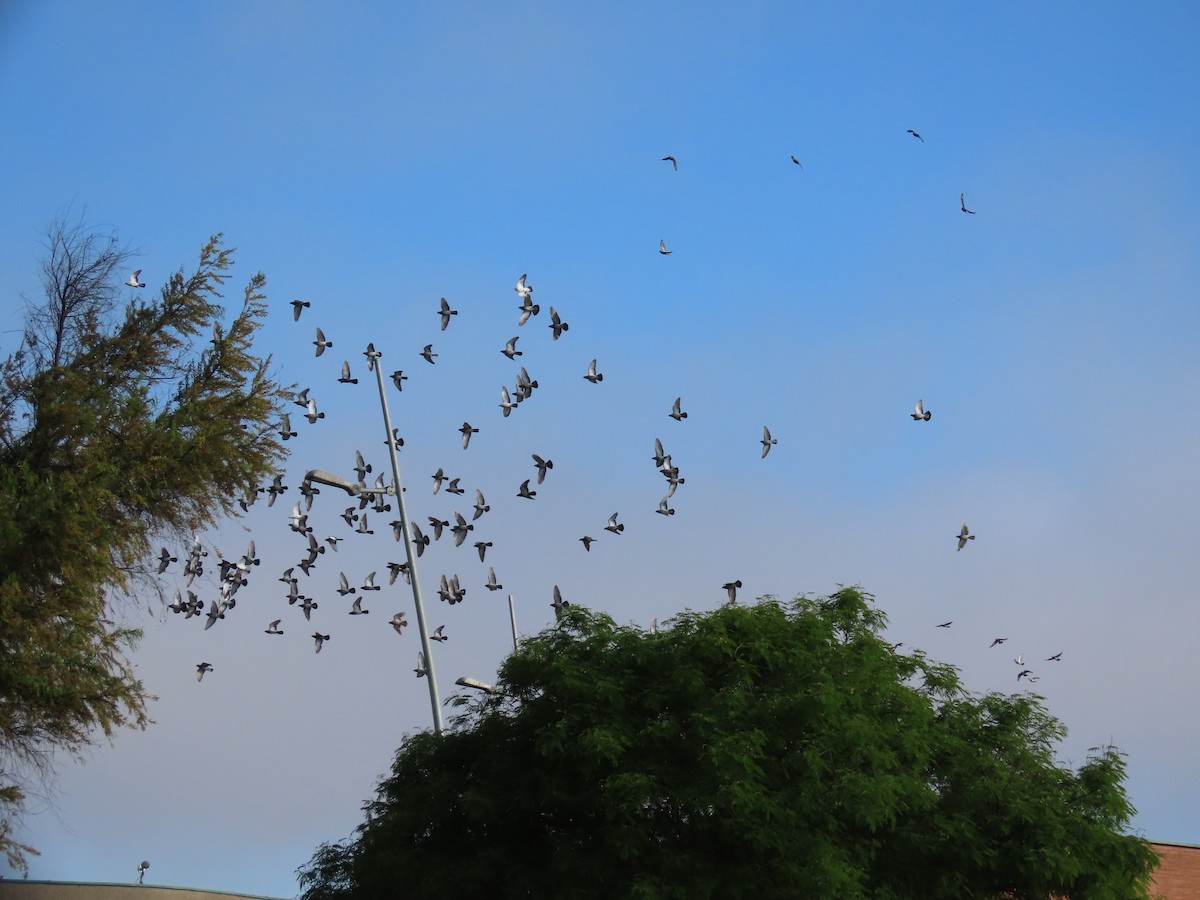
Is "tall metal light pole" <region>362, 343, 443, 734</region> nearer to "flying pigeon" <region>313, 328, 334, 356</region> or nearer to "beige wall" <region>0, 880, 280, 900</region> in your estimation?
"flying pigeon" <region>313, 328, 334, 356</region>

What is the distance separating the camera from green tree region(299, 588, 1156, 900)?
21.9 m

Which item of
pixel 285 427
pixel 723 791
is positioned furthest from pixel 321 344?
pixel 723 791

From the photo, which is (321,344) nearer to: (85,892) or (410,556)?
(410,556)

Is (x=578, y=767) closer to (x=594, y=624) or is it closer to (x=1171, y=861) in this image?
(x=594, y=624)

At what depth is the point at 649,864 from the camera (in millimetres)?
21844

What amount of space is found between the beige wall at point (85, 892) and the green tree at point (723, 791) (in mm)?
14869

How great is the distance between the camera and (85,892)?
40.2 meters

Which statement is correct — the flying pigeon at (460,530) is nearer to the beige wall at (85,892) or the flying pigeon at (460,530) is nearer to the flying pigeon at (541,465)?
the flying pigeon at (541,465)

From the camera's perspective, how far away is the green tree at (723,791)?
2194 cm

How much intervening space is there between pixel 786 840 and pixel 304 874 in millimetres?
10488

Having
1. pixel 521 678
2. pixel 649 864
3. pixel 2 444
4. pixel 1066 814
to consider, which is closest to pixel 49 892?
pixel 2 444

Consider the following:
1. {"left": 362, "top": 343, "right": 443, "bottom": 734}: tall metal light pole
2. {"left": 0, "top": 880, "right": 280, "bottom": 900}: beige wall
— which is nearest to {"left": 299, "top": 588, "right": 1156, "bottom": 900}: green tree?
{"left": 362, "top": 343, "right": 443, "bottom": 734}: tall metal light pole

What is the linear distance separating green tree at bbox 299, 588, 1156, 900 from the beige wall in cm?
1487

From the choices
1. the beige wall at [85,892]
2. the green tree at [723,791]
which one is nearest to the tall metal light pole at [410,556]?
the green tree at [723,791]
